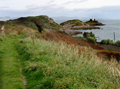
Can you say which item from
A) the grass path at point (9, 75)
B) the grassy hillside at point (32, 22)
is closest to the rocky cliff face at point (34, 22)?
the grassy hillside at point (32, 22)

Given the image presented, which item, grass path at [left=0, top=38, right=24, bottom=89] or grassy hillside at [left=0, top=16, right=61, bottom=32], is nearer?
grass path at [left=0, top=38, right=24, bottom=89]

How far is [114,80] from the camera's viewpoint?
597cm

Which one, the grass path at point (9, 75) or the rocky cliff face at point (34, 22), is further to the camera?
the rocky cliff face at point (34, 22)

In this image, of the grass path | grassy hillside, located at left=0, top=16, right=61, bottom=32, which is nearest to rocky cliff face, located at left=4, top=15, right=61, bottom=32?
grassy hillside, located at left=0, top=16, right=61, bottom=32

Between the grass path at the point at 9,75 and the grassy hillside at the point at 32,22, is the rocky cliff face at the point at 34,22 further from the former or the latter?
the grass path at the point at 9,75

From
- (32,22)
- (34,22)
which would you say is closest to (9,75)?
(34,22)

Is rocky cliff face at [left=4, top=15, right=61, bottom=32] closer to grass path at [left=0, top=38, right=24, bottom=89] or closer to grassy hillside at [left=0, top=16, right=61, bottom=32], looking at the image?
grassy hillside at [left=0, top=16, right=61, bottom=32]

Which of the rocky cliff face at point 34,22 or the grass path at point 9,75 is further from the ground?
the rocky cliff face at point 34,22

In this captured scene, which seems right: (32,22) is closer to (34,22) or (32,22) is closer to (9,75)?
(34,22)

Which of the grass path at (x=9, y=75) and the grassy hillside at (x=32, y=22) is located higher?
the grassy hillside at (x=32, y=22)

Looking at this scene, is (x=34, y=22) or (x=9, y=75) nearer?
(x=9, y=75)

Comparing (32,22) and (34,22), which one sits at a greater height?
(32,22)

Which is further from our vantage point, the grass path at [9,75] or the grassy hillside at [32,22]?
the grassy hillside at [32,22]

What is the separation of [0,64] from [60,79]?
14.0ft
